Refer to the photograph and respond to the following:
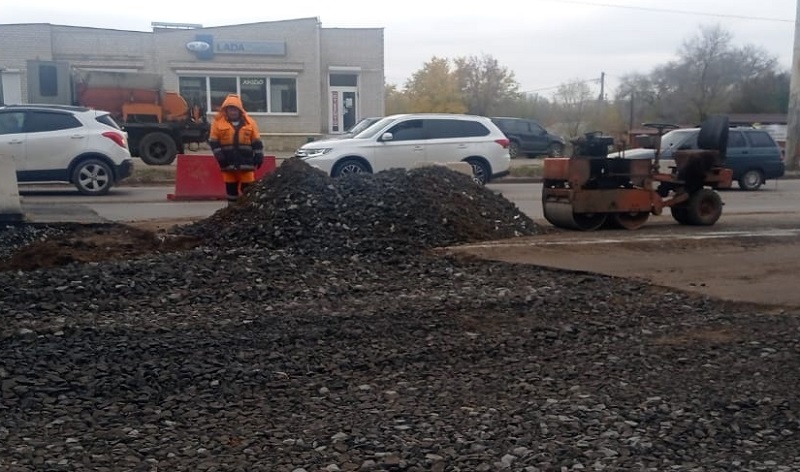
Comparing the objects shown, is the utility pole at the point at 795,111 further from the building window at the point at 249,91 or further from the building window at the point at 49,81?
the building window at the point at 49,81

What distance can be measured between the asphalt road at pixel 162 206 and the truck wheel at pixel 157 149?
429 centimetres

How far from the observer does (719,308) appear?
25.2 feet

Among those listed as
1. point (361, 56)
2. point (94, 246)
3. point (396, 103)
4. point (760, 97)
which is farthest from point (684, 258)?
point (760, 97)

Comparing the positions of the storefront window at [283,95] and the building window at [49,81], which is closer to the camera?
the building window at [49,81]

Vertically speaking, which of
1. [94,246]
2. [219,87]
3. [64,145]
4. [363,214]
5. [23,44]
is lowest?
[94,246]

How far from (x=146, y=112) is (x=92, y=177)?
871cm

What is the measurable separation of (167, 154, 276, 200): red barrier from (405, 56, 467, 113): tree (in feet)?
121

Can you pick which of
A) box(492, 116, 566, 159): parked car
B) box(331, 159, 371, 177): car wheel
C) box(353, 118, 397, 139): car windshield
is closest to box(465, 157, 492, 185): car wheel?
box(353, 118, 397, 139): car windshield

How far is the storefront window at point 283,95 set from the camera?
39.7 m

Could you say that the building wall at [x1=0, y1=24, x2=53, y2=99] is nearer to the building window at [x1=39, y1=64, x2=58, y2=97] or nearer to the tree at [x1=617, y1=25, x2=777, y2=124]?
the building window at [x1=39, y1=64, x2=58, y2=97]

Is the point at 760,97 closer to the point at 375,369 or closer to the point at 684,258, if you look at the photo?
the point at 684,258

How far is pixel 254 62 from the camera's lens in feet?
129

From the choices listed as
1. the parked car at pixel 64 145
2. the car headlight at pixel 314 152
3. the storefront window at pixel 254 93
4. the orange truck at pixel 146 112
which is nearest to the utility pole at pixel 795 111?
the car headlight at pixel 314 152

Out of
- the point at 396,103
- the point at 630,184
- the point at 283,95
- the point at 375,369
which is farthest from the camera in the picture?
the point at 396,103
